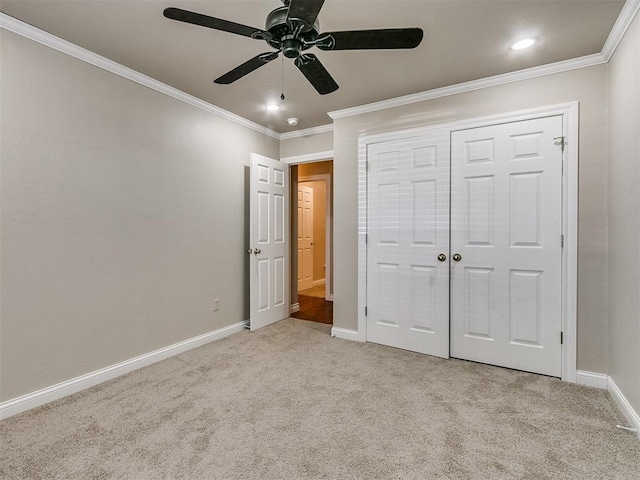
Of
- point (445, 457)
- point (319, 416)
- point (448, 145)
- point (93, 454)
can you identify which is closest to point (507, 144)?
point (448, 145)

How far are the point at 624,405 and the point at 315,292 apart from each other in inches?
188

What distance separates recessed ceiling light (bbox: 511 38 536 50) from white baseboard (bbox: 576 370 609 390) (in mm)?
2421

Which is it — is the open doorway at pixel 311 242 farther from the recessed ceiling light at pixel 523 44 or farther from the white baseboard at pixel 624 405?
the recessed ceiling light at pixel 523 44

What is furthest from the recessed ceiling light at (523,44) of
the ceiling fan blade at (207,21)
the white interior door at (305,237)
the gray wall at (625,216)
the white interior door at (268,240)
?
the white interior door at (305,237)

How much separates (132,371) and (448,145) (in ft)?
11.0

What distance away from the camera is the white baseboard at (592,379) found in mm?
2393

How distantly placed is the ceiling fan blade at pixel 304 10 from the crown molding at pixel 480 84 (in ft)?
6.52

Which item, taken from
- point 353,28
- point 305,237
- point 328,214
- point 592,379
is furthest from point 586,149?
point 305,237

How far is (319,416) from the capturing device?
6.67 ft

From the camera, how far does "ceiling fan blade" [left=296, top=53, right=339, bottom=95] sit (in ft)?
5.74

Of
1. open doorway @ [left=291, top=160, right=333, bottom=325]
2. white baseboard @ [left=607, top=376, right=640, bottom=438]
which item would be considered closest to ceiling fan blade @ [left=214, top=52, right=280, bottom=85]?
open doorway @ [left=291, top=160, right=333, bottom=325]

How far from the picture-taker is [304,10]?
1.34 meters

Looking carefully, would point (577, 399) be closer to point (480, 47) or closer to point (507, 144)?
point (507, 144)

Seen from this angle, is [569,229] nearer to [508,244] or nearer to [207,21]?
[508,244]
